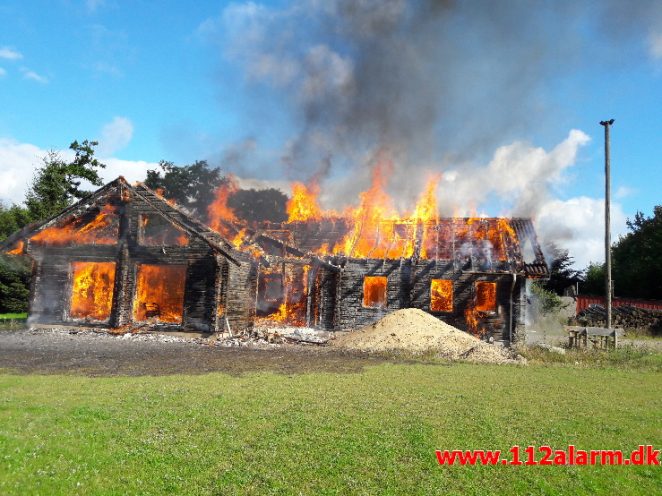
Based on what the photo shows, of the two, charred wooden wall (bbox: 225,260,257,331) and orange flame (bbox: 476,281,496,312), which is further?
orange flame (bbox: 476,281,496,312)

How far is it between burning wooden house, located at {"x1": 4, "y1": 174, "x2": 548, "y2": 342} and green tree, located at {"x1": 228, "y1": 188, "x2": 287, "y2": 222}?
24327 mm

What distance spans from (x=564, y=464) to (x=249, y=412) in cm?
523

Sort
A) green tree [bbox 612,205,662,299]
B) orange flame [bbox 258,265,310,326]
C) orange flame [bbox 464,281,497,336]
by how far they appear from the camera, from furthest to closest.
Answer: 1. green tree [bbox 612,205,662,299]
2. orange flame [bbox 258,265,310,326]
3. orange flame [bbox 464,281,497,336]

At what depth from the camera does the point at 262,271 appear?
29.3 m

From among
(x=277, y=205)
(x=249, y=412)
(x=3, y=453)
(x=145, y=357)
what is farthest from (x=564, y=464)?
(x=277, y=205)

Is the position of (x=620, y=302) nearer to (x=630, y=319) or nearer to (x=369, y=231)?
(x=630, y=319)

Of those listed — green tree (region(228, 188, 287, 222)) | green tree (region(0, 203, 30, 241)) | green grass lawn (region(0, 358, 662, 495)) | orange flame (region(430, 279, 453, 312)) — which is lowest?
green grass lawn (region(0, 358, 662, 495))

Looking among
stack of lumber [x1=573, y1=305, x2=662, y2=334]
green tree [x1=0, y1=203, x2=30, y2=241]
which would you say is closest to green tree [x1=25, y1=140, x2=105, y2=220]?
green tree [x1=0, y1=203, x2=30, y2=241]

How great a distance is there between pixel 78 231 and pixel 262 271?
10.3 meters

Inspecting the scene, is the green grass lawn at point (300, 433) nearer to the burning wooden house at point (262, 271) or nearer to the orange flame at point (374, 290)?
the burning wooden house at point (262, 271)

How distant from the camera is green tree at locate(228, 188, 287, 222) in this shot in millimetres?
56534

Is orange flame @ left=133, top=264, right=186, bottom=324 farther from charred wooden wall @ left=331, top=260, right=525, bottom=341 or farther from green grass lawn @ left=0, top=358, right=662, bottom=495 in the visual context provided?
green grass lawn @ left=0, top=358, right=662, bottom=495

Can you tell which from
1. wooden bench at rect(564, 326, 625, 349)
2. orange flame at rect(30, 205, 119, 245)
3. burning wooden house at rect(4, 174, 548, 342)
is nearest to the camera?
wooden bench at rect(564, 326, 625, 349)

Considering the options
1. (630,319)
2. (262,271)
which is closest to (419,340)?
(262,271)
